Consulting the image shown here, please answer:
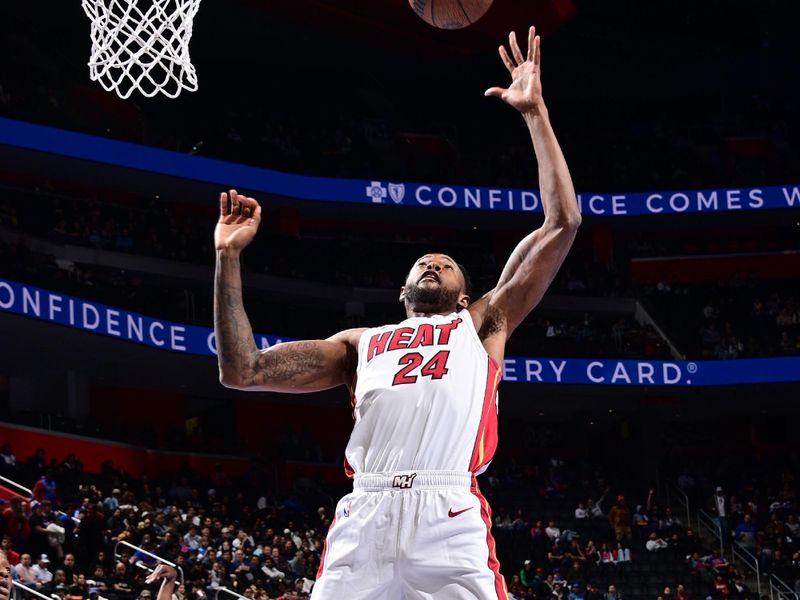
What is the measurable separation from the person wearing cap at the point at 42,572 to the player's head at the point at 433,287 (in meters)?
8.94

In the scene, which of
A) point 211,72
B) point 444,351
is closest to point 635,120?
point 211,72


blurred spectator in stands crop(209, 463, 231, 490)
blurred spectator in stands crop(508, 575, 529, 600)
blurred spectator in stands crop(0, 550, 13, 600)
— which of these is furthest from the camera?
blurred spectator in stands crop(209, 463, 231, 490)

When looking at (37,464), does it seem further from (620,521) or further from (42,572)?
(620,521)

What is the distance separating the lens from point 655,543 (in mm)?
21359

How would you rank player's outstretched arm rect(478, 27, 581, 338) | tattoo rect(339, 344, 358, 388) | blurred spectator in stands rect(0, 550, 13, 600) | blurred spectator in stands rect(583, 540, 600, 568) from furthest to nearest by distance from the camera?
blurred spectator in stands rect(583, 540, 600, 568), blurred spectator in stands rect(0, 550, 13, 600), tattoo rect(339, 344, 358, 388), player's outstretched arm rect(478, 27, 581, 338)

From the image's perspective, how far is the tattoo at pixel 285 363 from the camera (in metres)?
4.09

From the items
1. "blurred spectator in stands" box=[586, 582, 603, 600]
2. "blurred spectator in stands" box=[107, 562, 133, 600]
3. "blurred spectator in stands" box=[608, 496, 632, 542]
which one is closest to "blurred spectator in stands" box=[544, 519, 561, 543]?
"blurred spectator in stands" box=[608, 496, 632, 542]

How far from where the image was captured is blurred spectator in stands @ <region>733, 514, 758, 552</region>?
22234mm

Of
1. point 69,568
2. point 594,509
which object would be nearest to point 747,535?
point 594,509

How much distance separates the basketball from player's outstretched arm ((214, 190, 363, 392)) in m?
3.19

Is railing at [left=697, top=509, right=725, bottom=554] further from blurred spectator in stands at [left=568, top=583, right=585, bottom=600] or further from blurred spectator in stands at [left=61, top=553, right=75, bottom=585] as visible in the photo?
blurred spectator in stands at [left=61, top=553, right=75, bottom=585]

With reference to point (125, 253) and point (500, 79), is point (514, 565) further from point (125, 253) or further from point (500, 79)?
point (500, 79)

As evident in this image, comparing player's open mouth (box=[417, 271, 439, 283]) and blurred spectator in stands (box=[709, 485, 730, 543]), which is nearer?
player's open mouth (box=[417, 271, 439, 283])

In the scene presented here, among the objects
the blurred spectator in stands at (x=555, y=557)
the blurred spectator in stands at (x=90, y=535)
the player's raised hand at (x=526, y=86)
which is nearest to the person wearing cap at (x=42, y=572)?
the blurred spectator in stands at (x=90, y=535)
